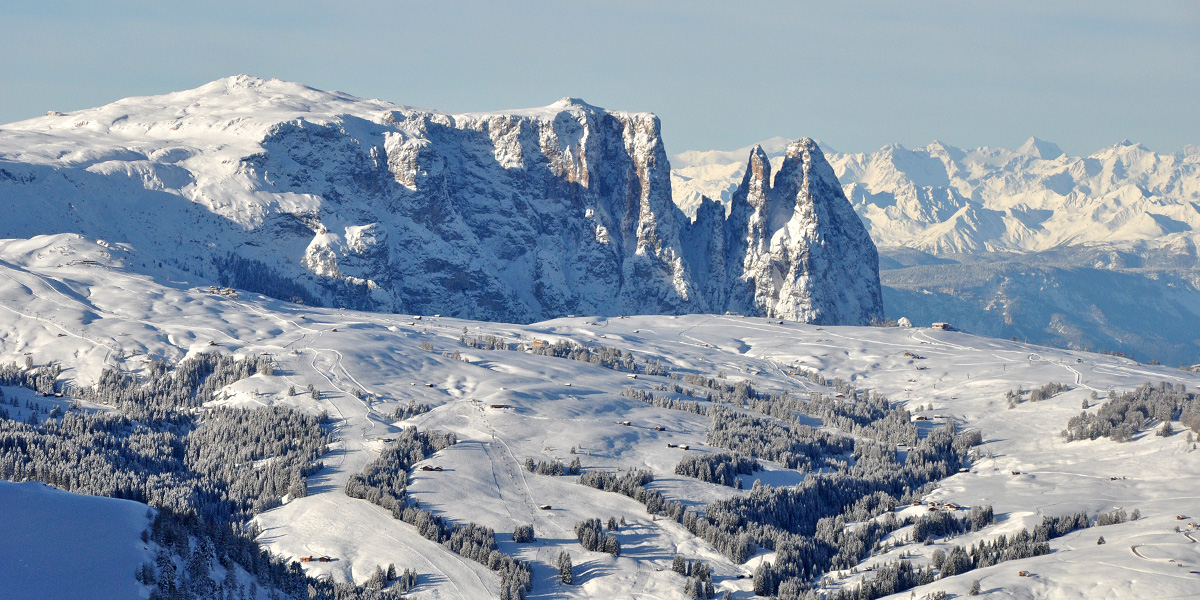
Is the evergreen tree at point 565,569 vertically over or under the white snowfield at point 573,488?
under

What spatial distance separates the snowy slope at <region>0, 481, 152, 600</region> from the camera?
75.8 meters

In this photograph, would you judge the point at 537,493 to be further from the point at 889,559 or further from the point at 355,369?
the point at 355,369

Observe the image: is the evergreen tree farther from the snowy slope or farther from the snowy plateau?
the snowy slope

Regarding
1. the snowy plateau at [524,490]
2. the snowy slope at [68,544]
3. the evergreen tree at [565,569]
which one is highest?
the snowy slope at [68,544]

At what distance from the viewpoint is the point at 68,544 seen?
79562 mm

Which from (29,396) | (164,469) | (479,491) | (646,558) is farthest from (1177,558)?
(29,396)

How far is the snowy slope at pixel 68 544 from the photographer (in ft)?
249

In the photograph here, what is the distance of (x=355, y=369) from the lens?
194 meters

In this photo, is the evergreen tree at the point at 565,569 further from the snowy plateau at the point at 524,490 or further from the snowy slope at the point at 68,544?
the snowy slope at the point at 68,544

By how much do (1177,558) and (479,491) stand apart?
71278 mm

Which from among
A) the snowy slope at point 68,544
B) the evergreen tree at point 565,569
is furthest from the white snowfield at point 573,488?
the evergreen tree at point 565,569

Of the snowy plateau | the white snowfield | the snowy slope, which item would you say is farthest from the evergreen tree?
the snowy slope

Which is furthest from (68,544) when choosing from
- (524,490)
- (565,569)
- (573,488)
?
(573,488)

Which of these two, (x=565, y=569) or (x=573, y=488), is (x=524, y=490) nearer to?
(x=573, y=488)
